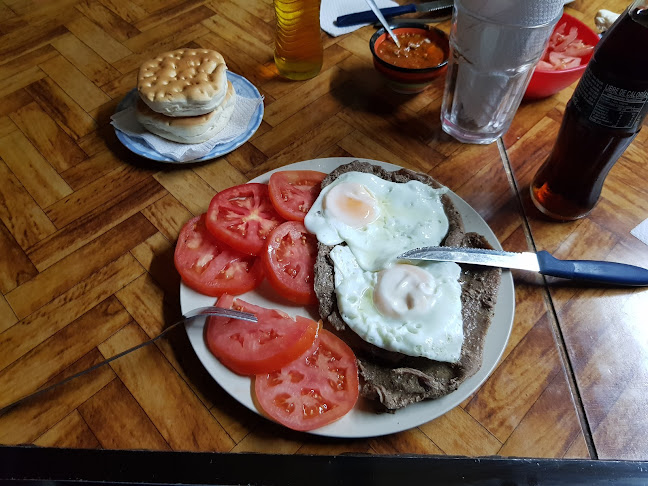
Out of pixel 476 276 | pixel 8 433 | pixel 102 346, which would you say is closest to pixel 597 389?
pixel 476 276

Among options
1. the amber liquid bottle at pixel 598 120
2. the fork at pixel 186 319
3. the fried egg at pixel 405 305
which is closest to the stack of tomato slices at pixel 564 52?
the amber liquid bottle at pixel 598 120

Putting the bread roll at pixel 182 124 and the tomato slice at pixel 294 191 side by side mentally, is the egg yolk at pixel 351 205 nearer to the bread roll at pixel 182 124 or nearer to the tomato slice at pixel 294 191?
the tomato slice at pixel 294 191

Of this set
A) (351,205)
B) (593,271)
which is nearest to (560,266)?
(593,271)

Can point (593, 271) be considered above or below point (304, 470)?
above

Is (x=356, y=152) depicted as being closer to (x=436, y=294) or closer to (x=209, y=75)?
(x=209, y=75)

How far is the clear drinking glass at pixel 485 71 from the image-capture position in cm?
144

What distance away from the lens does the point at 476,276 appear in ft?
4.21

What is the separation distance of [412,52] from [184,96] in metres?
0.96

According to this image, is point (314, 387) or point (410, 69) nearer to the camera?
point (314, 387)

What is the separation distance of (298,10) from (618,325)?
1.55 m

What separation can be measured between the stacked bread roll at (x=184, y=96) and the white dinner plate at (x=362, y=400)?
65 centimetres

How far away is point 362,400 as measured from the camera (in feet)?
3.65

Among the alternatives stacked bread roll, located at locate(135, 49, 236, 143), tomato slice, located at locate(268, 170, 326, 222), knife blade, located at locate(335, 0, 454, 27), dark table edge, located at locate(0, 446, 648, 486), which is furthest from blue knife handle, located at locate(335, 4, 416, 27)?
dark table edge, located at locate(0, 446, 648, 486)

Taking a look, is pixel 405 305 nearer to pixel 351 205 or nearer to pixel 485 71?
pixel 351 205
